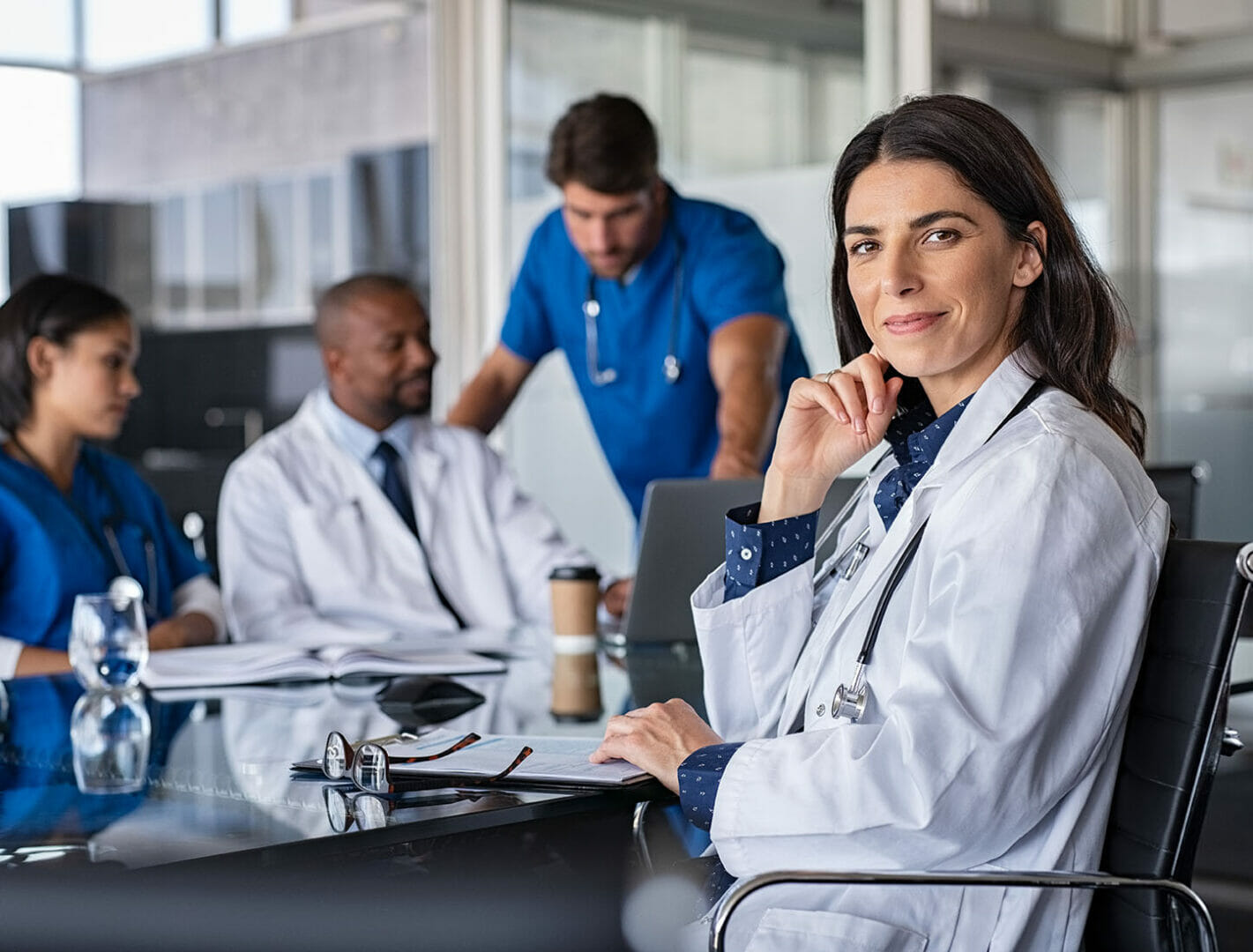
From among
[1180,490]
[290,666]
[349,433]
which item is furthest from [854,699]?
[349,433]

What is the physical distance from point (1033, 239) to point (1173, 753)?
477 millimetres

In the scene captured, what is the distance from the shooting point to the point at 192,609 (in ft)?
8.69

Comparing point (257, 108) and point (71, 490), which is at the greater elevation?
point (257, 108)

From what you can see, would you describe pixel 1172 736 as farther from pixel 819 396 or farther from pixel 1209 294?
pixel 1209 294

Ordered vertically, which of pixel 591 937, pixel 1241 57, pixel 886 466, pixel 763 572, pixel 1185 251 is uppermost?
pixel 1241 57

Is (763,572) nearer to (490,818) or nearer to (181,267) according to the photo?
(490,818)

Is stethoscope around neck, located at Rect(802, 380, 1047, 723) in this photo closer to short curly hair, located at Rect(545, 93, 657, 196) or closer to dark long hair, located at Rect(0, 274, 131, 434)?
short curly hair, located at Rect(545, 93, 657, 196)

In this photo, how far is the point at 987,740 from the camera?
43.8 inches

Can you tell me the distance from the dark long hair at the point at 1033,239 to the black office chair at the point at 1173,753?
0.71ft

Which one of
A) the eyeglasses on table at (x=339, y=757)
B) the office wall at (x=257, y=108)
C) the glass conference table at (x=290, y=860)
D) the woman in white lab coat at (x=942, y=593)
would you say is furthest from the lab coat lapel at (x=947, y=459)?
the office wall at (x=257, y=108)

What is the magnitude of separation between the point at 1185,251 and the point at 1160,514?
184 inches

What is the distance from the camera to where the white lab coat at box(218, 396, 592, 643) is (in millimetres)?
2654

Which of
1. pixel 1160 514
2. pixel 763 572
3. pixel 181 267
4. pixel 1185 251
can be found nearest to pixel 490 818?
pixel 763 572

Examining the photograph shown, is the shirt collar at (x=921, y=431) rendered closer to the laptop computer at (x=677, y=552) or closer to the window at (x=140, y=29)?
the laptop computer at (x=677, y=552)
